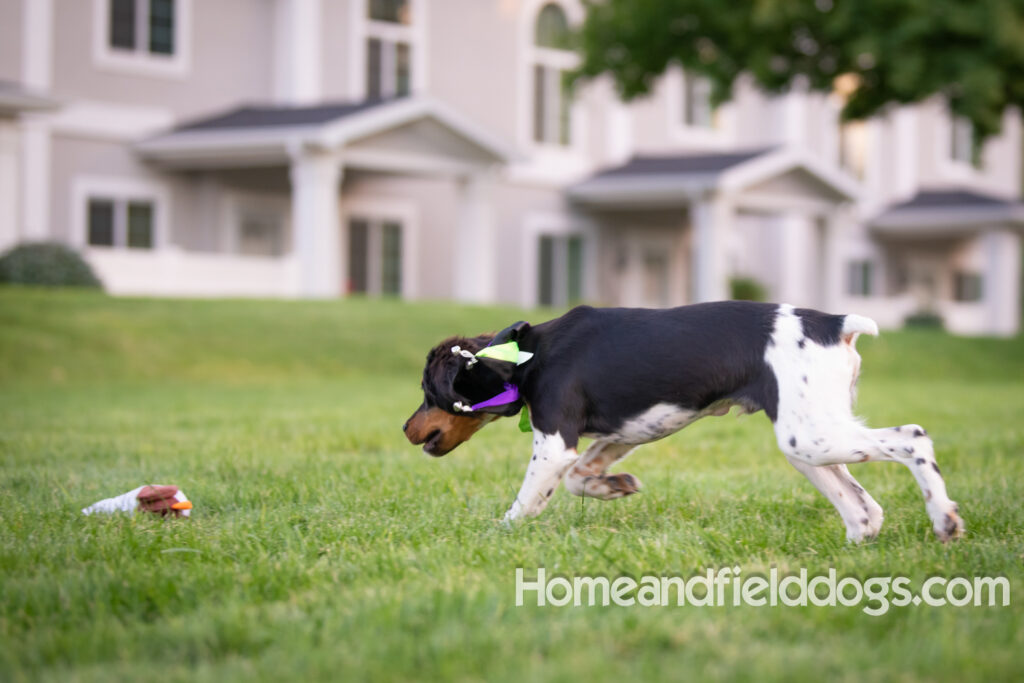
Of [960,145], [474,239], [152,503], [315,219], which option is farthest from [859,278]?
[152,503]

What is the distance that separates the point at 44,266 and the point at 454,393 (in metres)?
15.3

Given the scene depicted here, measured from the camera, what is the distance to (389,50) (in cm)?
2516

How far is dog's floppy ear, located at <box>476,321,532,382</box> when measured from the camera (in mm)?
4738

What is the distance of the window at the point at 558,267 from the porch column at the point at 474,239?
15.4 ft

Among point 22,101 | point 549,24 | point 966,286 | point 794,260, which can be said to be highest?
point 549,24

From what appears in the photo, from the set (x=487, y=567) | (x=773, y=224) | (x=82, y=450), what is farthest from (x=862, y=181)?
(x=487, y=567)

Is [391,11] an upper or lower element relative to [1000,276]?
upper

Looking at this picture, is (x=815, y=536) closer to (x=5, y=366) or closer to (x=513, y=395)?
(x=513, y=395)

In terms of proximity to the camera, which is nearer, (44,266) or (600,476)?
(600,476)

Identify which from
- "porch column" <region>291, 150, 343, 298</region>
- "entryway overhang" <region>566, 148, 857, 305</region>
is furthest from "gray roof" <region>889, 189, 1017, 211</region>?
"porch column" <region>291, 150, 343, 298</region>

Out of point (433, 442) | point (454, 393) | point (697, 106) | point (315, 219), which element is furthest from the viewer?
point (697, 106)

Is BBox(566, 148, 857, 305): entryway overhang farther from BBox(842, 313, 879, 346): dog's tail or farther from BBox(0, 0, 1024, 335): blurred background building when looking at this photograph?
BBox(842, 313, 879, 346): dog's tail

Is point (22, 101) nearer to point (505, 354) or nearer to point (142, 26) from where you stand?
point (142, 26)

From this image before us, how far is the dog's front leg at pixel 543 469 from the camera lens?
4.73m
